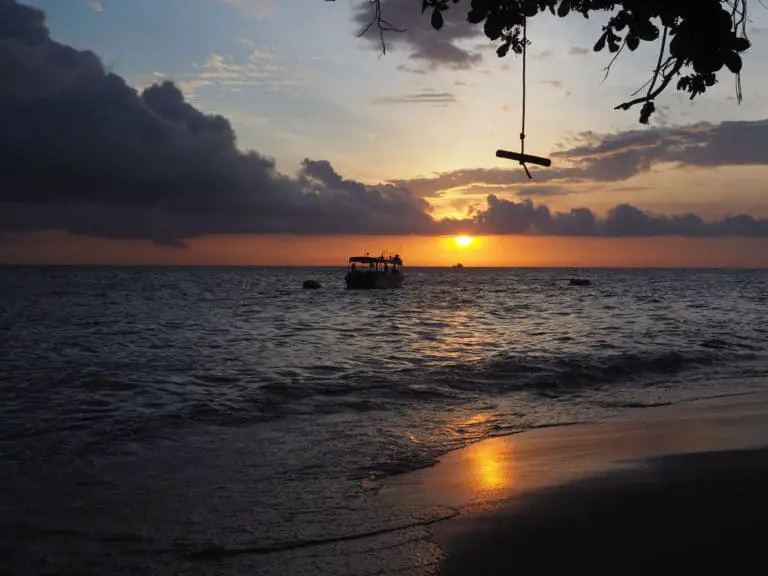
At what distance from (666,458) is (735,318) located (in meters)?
29.9

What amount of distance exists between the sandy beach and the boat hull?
61.3m

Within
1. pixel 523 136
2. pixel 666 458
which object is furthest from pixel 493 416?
pixel 523 136

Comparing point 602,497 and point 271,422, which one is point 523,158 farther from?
point 271,422

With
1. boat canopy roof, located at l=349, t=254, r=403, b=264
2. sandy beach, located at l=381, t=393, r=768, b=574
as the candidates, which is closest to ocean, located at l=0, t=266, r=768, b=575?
sandy beach, located at l=381, t=393, r=768, b=574

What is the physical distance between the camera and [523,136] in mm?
7434

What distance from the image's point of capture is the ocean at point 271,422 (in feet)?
18.0

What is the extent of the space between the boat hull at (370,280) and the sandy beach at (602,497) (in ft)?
201

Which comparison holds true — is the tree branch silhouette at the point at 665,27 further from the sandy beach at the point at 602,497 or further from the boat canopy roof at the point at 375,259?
the boat canopy roof at the point at 375,259

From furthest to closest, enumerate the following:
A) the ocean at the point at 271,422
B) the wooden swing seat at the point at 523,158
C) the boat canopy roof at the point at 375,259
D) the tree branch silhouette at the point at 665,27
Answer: the boat canopy roof at the point at 375,259
the wooden swing seat at the point at 523,158
the ocean at the point at 271,422
the tree branch silhouette at the point at 665,27

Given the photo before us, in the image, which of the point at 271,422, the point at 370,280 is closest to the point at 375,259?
the point at 370,280

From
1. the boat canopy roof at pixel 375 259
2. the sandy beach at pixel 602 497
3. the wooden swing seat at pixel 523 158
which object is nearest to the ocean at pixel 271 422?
Answer: the sandy beach at pixel 602 497

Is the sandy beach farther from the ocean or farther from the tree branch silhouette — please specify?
the tree branch silhouette

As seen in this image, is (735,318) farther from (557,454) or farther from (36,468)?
(36,468)

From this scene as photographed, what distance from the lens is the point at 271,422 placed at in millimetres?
10742
